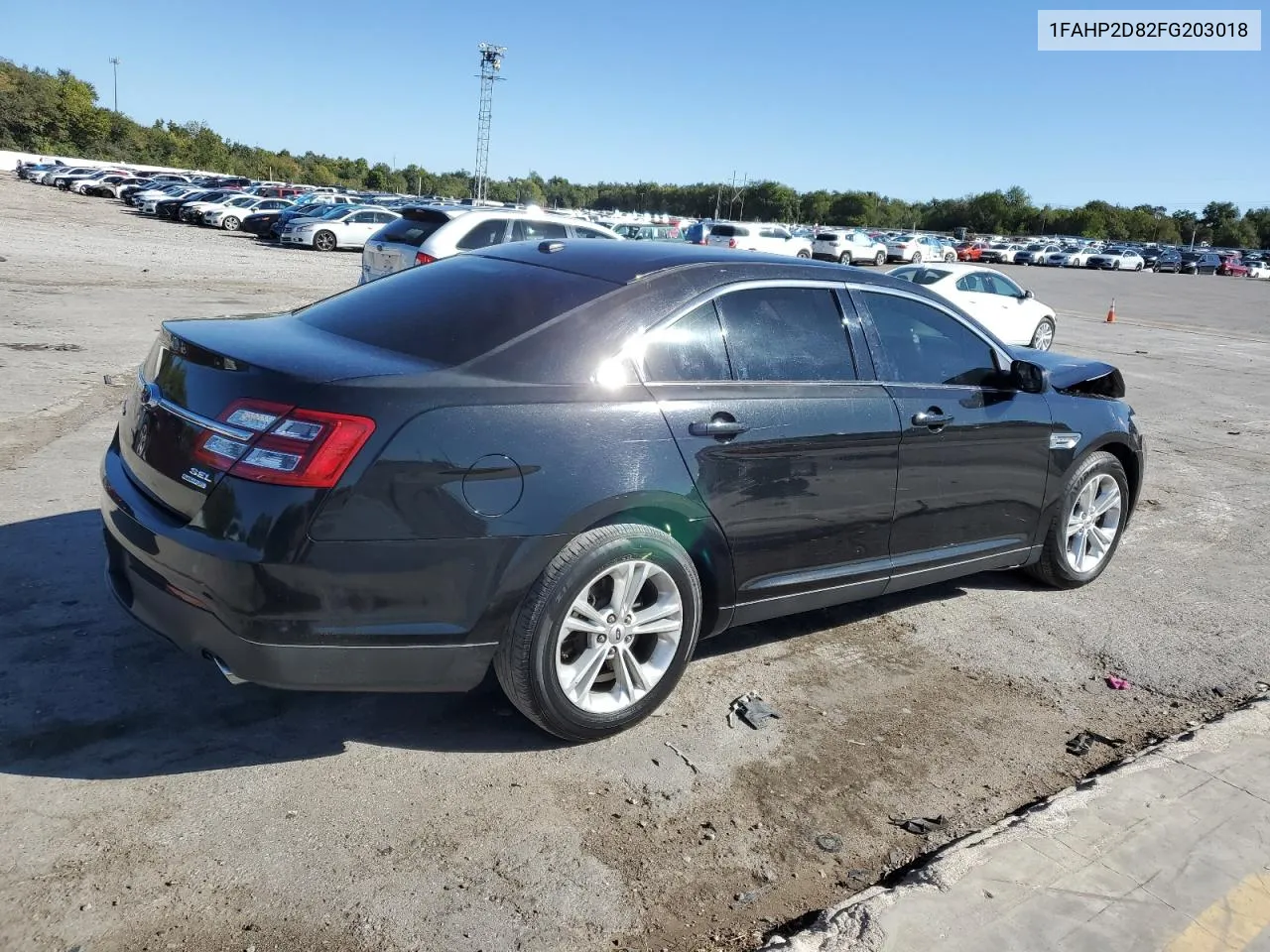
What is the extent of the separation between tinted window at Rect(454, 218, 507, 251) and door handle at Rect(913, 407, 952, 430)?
→ 1001 cm

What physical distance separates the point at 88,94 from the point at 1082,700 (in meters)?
125

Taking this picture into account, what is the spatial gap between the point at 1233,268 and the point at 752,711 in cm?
8050

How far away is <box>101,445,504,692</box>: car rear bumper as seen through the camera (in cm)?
297

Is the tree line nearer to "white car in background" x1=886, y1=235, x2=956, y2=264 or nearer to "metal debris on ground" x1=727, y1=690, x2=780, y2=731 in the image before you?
"white car in background" x1=886, y1=235, x2=956, y2=264

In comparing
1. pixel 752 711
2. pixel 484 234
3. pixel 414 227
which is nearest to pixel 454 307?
pixel 752 711

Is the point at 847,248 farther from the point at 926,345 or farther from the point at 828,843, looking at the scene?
the point at 828,843

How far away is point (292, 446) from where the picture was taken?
117 inches

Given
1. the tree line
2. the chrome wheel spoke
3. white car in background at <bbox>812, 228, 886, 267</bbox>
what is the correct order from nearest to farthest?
1. the chrome wheel spoke
2. white car in background at <bbox>812, 228, 886, 267</bbox>
3. the tree line

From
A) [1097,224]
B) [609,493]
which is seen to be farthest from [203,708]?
[1097,224]

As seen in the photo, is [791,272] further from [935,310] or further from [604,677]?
[604,677]

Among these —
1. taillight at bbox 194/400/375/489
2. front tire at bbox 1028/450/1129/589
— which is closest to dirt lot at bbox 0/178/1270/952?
front tire at bbox 1028/450/1129/589

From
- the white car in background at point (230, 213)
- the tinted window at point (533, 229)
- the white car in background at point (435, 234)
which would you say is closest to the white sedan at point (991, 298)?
the tinted window at point (533, 229)

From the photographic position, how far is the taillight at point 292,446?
116 inches

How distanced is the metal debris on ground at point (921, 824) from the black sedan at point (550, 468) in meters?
0.93
